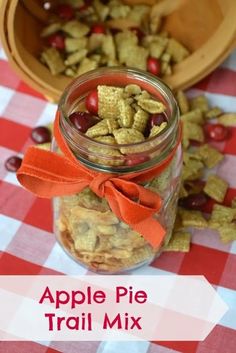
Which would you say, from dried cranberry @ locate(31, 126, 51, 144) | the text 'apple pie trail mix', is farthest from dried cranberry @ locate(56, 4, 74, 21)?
the text 'apple pie trail mix'

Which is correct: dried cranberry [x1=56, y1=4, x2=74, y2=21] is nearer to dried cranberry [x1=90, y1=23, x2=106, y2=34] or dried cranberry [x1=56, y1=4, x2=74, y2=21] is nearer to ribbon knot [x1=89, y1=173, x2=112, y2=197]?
dried cranberry [x1=90, y1=23, x2=106, y2=34]

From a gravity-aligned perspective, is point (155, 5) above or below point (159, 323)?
above

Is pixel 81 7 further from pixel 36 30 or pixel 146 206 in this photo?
pixel 146 206

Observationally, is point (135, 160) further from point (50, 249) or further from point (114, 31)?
point (114, 31)

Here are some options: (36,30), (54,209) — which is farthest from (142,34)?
(54,209)

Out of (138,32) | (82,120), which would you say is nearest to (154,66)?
(138,32)

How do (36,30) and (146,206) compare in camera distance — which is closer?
(146,206)

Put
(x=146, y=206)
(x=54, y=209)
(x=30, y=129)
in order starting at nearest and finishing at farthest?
(x=146, y=206) → (x=54, y=209) → (x=30, y=129)
